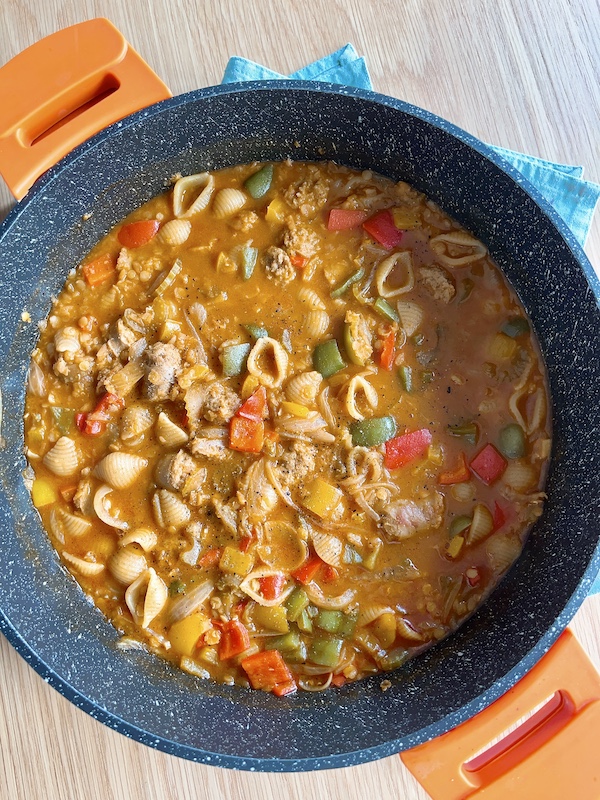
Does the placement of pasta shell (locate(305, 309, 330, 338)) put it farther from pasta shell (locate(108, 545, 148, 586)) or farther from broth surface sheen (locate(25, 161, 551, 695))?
pasta shell (locate(108, 545, 148, 586))

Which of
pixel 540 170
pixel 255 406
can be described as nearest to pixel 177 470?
pixel 255 406

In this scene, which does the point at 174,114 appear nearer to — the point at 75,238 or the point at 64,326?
the point at 75,238

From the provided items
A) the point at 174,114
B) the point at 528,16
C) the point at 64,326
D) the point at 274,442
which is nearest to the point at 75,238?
the point at 64,326

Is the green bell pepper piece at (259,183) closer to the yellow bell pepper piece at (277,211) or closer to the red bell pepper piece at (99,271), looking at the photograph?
the yellow bell pepper piece at (277,211)

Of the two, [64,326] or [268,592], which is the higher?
[64,326]

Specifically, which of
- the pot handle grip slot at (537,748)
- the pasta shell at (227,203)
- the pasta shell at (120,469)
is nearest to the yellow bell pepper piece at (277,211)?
the pasta shell at (227,203)
